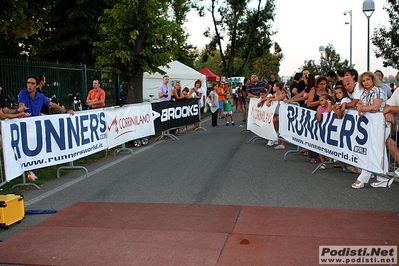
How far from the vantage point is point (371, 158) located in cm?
721

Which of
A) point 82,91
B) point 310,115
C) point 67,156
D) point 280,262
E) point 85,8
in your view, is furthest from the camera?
point 85,8

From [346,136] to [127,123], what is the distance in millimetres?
6111

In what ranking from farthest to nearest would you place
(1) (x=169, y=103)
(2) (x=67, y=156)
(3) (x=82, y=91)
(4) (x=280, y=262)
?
(3) (x=82, y=91) < (1) (x=169, y=103) < (2) (x=67, y=156) < (4) (x=280, y=262)

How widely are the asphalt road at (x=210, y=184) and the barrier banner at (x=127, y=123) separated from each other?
56 cm

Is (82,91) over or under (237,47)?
under

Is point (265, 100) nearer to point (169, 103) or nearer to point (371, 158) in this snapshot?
point (169, 103)

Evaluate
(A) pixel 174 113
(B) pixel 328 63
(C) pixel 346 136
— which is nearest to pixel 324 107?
(C) pixel 346 136

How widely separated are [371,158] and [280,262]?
11.5ft

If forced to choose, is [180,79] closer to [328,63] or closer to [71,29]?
[71,29]

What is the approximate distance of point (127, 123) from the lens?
12.0 metres

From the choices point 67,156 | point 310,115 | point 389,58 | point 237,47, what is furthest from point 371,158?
point 237,47

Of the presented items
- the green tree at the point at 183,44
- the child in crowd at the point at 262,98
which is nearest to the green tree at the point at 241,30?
the green tree at the point at 183,44

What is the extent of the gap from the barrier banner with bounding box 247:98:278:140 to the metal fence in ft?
23.7

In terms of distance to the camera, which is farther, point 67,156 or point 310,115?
point 310,115
